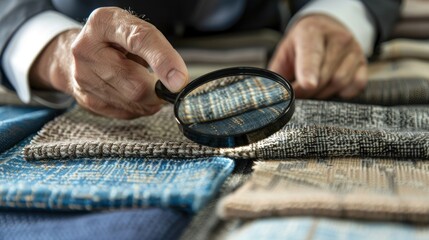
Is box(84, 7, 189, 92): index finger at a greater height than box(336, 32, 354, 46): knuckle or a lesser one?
greater

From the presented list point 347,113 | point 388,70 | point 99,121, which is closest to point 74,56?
point 99,121

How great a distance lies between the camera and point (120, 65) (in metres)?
0.58

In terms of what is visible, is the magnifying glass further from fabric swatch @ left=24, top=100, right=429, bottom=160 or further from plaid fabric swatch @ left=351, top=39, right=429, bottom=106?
plaid fabric swatch @ left=351, top=39, right=429, bottom=106

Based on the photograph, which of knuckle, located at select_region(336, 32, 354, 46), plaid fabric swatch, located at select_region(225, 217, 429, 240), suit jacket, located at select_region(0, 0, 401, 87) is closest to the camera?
plaid fabric swatch, located at select_region(225, 217, 429, 240)

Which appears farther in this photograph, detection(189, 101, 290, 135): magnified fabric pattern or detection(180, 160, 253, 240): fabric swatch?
detection(189, 101, 290, 135): magnified fabric pattern

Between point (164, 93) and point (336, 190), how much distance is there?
21 centimetres

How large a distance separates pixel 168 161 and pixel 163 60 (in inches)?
3.7

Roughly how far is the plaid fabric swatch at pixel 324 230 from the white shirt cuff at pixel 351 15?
53 centimetres

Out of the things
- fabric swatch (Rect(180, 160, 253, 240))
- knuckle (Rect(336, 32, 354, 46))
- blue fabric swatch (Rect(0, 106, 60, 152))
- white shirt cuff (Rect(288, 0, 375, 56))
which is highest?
white shirt cuff (Rect(288, 0, 375, 56))

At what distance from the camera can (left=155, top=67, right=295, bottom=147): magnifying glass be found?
1.62ft

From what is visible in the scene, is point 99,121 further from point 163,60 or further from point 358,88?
point 358,88

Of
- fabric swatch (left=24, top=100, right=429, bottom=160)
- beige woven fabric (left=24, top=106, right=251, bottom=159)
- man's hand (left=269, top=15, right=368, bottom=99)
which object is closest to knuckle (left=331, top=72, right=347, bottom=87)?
man's hand (left=269, top=15, right=368, bottom=99)

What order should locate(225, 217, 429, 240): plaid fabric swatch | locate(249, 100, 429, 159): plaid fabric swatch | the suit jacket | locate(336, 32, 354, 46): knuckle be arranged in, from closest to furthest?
locate(225, 217, 429, 240): plaid fabric swatch → locate(249, 100, 429, 159): plaid fabric swatch → the suit jacket → locate(336, 32, 354, 46): knuckle

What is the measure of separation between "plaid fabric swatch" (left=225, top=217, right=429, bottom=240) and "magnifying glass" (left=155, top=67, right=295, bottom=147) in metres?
0.12
